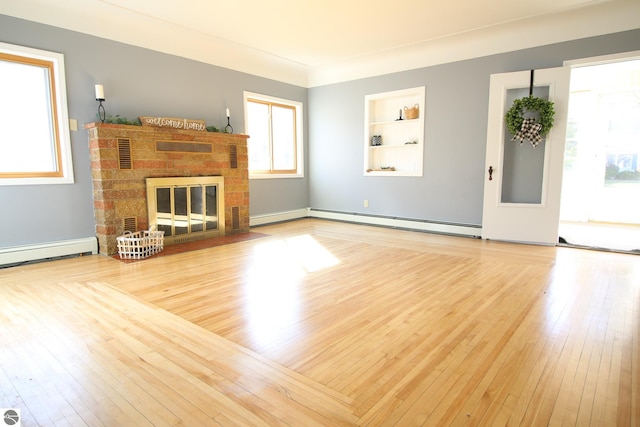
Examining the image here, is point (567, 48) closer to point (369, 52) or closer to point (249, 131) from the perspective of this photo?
point (369, 52)

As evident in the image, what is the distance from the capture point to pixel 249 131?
6492 mm

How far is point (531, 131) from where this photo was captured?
15.5 feet

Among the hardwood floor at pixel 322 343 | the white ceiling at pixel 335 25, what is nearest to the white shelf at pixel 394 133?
the white ceiling at pixel 335 25

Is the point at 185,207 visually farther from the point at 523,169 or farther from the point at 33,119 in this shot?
the point at 523,169

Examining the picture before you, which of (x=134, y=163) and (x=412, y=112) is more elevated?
(x=412, y=112)

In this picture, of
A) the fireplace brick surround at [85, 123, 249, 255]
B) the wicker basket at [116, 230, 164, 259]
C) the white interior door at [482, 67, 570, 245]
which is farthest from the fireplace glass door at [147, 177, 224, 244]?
the white interior door at [482, 67, 570, 245]

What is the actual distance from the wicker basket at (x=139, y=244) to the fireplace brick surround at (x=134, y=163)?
0.72 ft

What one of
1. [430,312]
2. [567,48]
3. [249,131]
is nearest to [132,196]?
[249,131]

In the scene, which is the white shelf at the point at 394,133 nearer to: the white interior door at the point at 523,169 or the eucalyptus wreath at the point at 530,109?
the white interior door at the point at 523,169

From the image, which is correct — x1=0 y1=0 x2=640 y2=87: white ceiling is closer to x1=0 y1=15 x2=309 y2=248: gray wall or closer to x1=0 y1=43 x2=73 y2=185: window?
x1=0 y1=15 x2=309 y2=248: gray wall

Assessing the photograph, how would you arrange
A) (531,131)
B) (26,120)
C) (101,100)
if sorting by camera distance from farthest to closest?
(531,131)
(101,100)
(26,120)

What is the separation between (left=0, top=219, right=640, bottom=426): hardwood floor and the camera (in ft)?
5.31

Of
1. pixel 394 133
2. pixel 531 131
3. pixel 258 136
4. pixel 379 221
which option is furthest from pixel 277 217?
pixel 531 131

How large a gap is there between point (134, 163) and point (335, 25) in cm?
323
